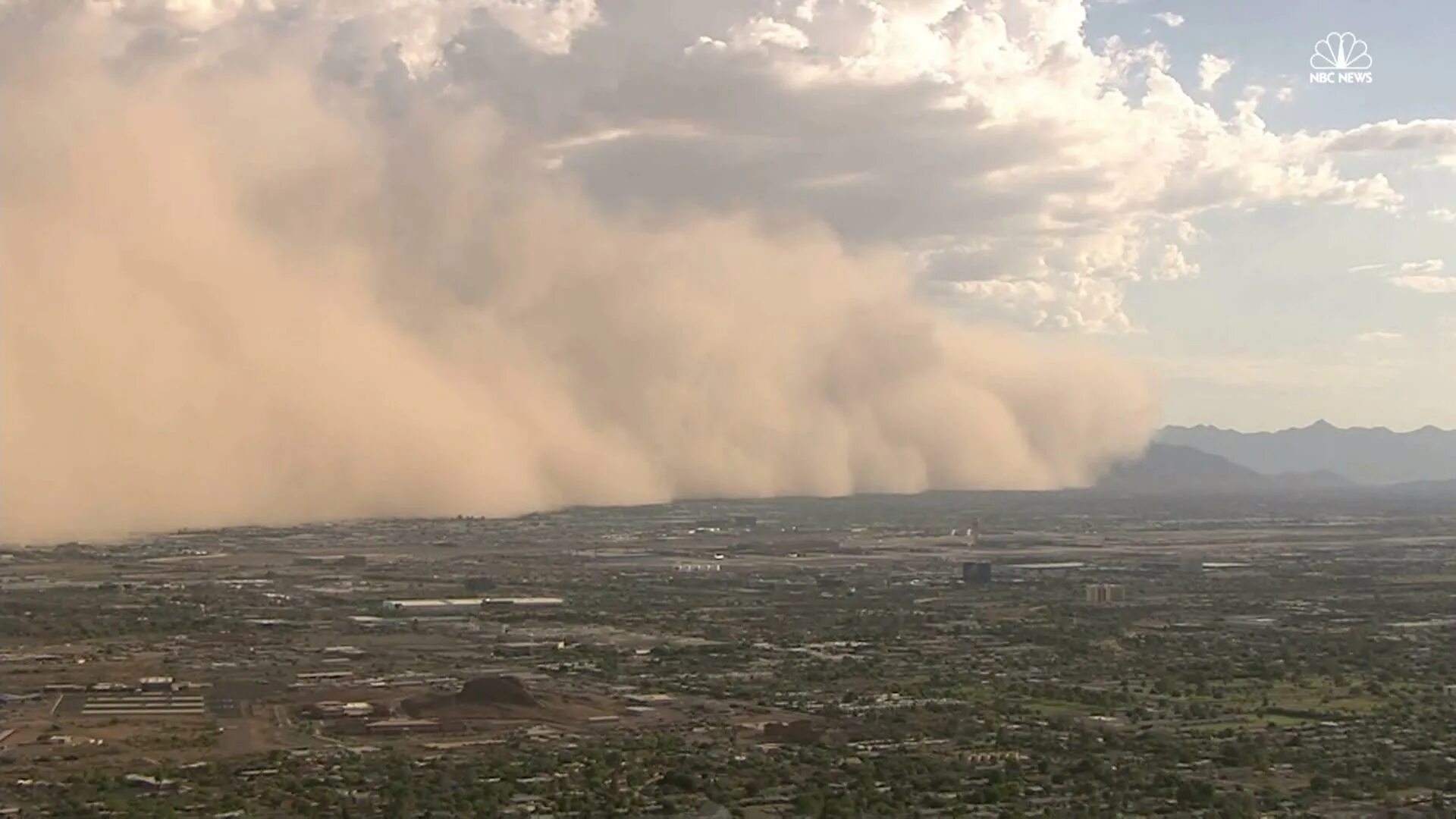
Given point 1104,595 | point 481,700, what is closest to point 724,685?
point 481,700

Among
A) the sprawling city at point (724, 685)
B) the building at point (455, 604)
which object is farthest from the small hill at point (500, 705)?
the building at point (455, 604)

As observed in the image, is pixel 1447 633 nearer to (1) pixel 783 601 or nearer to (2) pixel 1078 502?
(1) pixel 783 601

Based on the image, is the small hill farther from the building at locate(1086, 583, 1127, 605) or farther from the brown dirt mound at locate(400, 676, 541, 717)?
the building at locate(1086, 583, 1127, 605)

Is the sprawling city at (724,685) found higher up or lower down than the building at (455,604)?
lower down

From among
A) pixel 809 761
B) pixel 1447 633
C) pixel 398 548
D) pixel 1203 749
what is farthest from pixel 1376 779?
pixel 398 548

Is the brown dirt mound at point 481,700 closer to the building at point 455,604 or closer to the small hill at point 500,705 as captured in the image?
the small hill at point 500,705

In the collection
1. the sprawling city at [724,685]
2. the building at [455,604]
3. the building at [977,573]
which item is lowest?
the sprawling city at [724,685]

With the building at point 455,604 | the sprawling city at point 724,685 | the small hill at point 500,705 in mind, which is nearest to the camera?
the sprawling city at point 724,685
